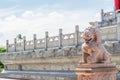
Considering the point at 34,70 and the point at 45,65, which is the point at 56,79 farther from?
the point at 34,70

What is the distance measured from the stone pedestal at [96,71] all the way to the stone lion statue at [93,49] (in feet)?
0.33

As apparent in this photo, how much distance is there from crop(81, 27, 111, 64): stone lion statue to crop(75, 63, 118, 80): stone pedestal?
10 cm

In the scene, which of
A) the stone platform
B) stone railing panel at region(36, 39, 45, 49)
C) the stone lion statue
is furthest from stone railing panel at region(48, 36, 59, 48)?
the stone lion statue

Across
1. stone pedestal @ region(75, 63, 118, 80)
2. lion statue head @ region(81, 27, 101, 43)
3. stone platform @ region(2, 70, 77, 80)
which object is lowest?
stone platform @ region(2, 70, 77, 80)

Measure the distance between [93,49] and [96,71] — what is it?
36 centimetres

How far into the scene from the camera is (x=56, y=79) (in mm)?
16516

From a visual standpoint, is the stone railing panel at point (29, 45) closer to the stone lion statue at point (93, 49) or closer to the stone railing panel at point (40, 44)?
the stone railing panel at point (40, 44)

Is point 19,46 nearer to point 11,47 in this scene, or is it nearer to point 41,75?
point 11,47

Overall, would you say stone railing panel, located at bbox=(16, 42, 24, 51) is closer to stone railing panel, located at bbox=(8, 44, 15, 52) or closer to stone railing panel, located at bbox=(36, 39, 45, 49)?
stone railing panel, located at bbox=(8, 44, 15, 52)

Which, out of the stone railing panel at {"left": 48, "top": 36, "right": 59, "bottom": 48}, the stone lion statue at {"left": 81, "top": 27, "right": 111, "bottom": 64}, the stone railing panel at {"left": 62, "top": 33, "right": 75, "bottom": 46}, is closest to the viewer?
the stone lion statue at {"left": 81, "top": 27, "right": 111, "bottom": 64}

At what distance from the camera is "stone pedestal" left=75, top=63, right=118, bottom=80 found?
464cm

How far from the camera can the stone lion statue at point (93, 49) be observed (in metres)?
4.81

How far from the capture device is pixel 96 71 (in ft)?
15.2

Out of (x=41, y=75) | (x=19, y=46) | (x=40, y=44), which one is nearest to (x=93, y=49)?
(x=41, y=75)
